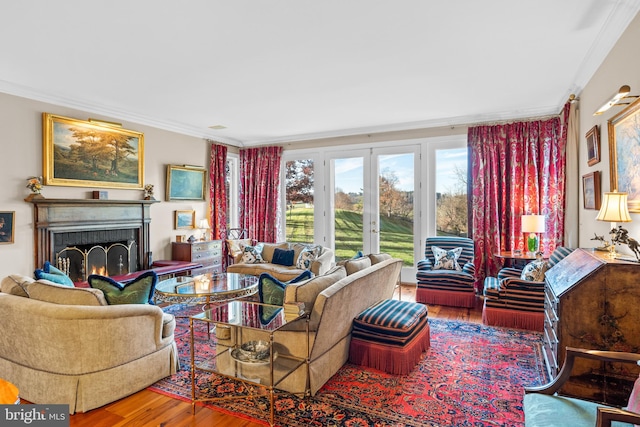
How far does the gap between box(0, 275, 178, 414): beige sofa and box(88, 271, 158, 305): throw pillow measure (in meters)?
0.15

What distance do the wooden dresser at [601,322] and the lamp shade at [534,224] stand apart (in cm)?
266

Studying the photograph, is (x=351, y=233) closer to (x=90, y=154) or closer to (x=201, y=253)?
(x=201, y=253)

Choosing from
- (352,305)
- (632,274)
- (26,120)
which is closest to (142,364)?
(352,305)

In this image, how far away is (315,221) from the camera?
7.24 metres

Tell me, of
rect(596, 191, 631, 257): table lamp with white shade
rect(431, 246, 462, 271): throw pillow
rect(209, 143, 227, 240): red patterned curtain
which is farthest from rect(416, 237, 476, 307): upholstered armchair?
rect(209, 143, 227, 240): red patterned curtain

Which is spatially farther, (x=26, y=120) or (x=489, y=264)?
(x=489, y=264)

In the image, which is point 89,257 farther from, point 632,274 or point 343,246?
point 632,274

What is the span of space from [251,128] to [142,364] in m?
4.62

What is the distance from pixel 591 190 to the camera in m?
3.60

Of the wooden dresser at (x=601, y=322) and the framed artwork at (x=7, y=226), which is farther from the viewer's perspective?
the framed artwork at (x=7, y=226)

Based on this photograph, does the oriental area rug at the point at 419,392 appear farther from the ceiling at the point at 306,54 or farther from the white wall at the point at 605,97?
the ceiling at the point at 306,54

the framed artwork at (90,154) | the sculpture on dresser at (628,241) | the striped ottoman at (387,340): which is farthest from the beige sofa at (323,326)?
the framed artwork at (90,154)

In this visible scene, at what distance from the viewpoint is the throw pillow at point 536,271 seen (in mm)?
4062

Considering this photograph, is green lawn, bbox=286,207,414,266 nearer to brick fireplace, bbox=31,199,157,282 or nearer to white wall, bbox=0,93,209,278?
brick fireplace, bbox=31,199,157,282
